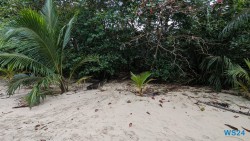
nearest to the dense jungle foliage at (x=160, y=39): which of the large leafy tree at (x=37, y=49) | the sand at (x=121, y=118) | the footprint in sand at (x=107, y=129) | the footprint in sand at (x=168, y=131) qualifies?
the large leafy tree at (x=37, y=49)

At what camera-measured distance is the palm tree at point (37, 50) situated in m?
4.01

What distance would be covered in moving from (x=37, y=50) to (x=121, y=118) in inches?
100

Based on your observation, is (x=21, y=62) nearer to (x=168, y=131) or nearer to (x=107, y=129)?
(x=107, y=129)

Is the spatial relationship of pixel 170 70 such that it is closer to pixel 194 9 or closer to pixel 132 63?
pixel 132 63

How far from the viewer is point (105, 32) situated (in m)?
5.97

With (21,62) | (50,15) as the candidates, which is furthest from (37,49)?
(50,15)

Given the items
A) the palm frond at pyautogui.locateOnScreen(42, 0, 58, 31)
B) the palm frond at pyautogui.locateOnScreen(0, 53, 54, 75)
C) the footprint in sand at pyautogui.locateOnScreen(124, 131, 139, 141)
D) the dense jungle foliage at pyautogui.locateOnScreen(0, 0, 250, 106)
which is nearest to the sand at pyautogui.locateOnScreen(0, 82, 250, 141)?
the footprint in sand at pyautogui.locateOnScreen(124, 131, 139, 141)

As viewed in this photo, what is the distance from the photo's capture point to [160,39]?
18.2 feet

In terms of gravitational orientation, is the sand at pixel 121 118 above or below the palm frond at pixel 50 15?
below

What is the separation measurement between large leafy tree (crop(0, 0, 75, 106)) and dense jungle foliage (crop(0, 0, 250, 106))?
105 millimetres

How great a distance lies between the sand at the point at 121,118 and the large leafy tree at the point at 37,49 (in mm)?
448

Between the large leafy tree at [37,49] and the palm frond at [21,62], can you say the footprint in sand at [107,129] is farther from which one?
the palm frond at [21,62]

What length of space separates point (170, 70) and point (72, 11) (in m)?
3.54

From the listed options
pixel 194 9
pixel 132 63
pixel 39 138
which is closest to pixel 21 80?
pixel 39 138
